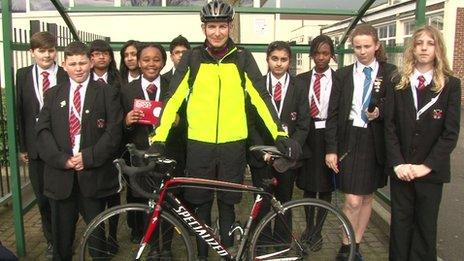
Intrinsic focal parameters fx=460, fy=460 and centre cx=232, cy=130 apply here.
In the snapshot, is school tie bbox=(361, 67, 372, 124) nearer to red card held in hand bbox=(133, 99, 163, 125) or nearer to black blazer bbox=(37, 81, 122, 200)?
red card held in hand bbox=(133, 99, 163, 125)

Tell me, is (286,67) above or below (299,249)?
above

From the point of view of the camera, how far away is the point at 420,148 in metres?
3.41

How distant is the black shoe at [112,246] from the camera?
147 inches

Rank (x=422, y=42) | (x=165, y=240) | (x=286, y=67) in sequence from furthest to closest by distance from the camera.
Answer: (x=286, y=67), (x=165, y=240), (x=422, y=42)

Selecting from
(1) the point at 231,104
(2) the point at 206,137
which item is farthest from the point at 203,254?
(1) the point at 231,104

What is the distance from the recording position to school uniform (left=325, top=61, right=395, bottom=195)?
366 centimetres

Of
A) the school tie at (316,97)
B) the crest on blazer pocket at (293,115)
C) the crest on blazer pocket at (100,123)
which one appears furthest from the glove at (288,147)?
the crest on blazer pocket at (100,123)

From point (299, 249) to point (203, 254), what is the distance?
772 millimetres

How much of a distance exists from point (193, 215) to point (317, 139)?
138 centimetres

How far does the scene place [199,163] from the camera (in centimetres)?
338

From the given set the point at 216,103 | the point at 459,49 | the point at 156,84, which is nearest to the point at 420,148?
the point at 216,103

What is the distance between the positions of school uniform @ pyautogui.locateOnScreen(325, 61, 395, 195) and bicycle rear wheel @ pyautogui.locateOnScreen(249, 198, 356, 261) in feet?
1.08

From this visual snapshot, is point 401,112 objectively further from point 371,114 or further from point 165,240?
point 165,240

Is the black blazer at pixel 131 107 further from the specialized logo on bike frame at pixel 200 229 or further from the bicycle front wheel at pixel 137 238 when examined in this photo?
the specialized logo on bike frame at pixel 200 229
